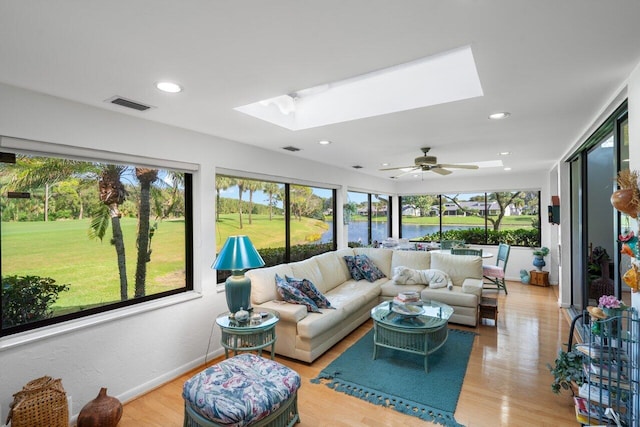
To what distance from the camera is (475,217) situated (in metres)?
7.61

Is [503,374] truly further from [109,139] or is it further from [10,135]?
[10,135]

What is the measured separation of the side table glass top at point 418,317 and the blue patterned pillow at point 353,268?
1.32m

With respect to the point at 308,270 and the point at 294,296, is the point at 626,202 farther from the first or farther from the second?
the point at 308,270

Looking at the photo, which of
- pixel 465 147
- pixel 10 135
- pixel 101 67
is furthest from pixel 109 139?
pixel 465 147

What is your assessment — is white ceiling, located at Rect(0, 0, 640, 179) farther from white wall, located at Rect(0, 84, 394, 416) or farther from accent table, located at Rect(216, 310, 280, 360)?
accent table, located at Rect(216, 310, 280, 360)

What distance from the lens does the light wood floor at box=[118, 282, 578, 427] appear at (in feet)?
7.65

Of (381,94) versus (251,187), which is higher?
(381,94)

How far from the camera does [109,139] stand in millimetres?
2557

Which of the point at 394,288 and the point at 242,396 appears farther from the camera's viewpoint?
the point at 394,288

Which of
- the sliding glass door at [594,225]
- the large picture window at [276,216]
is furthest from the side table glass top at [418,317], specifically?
the sliding glass door at [594,225]

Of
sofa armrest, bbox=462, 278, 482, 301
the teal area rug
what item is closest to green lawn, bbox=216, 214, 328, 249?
the teal area rug

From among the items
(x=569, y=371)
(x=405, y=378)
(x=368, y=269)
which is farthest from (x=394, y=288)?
(x=569, y=371)

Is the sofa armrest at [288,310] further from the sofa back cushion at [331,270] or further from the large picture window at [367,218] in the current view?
the large picture window at [367,218]

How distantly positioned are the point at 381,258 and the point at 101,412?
409cm
